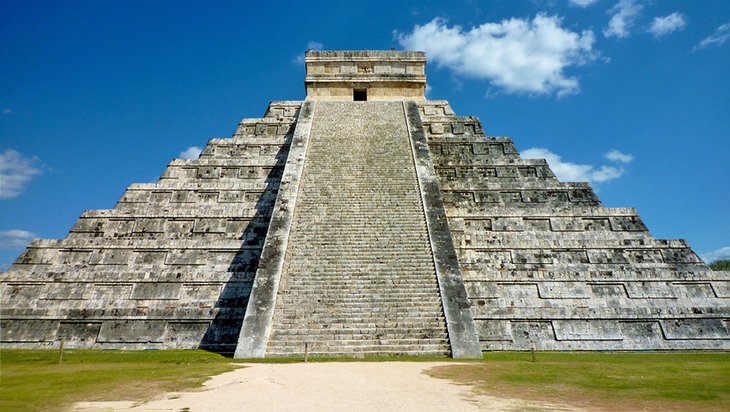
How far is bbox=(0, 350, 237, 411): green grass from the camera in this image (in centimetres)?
512

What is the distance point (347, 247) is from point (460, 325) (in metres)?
3.46

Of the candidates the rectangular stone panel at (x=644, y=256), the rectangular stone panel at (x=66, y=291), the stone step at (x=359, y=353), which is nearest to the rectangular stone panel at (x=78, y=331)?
the rectangular stone panel at (x=66, y=291)

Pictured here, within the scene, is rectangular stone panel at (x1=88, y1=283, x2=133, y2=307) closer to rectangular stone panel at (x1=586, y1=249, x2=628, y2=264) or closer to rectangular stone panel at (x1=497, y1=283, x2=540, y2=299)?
rectangular stone panel at (x1=497, y1=283, x2=540, y2=299)

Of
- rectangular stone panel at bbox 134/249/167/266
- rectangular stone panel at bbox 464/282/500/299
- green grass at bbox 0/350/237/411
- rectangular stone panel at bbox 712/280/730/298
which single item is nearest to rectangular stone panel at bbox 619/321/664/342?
rectangular stone panel at bbox 712/280/730/298

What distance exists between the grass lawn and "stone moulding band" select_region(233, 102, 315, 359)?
Result: 12.1 feet

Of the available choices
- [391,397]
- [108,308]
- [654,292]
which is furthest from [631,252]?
[108,308]

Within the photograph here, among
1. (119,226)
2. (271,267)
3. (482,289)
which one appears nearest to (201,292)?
(271,267)

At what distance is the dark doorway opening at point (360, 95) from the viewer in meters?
20.7

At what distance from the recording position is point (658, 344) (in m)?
10.1

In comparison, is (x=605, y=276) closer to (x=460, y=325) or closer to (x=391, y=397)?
(x=460, y=325)

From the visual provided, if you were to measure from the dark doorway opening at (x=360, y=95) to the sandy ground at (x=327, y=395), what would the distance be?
15.9 meters

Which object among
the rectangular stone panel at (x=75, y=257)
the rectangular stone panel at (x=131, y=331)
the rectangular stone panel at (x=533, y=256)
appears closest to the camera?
the rectangular stone panel at (x=131, y=331)

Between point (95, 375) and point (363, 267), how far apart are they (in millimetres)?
5653

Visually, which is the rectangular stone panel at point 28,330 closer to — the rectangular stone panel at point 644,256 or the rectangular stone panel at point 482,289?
the rectangular stone panel at point 482,289
